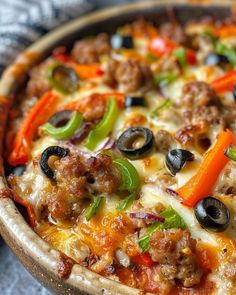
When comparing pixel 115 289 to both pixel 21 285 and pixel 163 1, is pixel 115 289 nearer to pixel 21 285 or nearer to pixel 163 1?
pixel 21 285

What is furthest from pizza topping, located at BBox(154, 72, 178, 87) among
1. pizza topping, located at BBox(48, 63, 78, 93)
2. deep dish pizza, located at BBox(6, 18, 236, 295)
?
pizza topping, located at BBox(48, 63, 78, 93)

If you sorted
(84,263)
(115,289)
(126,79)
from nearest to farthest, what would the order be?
(115,289), (84,263), (126,79)

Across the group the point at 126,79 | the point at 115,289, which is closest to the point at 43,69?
the point at 126,79

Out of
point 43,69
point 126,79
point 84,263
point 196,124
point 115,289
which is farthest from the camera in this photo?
point 43,69

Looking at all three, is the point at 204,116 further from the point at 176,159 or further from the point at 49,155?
the point at 49,155

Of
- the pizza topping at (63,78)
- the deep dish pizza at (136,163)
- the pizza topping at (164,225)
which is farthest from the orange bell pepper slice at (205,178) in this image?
the pizza topping at (63,78)

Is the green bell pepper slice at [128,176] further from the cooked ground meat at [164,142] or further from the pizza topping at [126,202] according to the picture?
the cooked ground meat at [164,142]

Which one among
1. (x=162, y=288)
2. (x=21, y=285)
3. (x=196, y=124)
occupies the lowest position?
(x=21, y=285)
